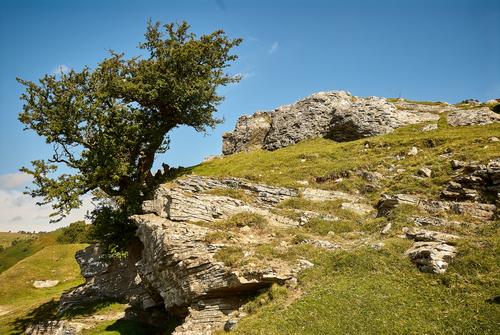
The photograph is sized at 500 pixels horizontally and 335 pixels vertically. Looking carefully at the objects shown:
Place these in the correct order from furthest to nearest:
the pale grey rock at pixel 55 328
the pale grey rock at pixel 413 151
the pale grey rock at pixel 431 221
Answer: the pale grey rock at pixel 413 151 < the pale grey rock at pixel 55 328 < the pale grey rock at pixel 431 221

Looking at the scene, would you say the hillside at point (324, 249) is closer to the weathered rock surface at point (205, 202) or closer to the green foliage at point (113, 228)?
the weathered rock surface at point (205, 202)

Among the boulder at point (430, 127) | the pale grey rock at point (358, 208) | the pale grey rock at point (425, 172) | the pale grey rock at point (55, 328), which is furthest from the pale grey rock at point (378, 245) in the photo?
the boulder at point (430, 127)

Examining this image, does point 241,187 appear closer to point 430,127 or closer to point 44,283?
point 430,127

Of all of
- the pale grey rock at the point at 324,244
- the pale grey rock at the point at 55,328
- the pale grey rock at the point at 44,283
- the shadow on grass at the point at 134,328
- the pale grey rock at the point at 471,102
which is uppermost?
the pale grey rock at the point at 471,102

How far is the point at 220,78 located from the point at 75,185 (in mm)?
22228

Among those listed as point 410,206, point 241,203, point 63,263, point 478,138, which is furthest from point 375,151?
point 63,263

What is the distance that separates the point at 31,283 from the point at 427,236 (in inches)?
2279

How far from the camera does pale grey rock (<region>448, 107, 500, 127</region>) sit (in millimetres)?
45688

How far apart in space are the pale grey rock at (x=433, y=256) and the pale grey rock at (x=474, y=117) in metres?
31.7

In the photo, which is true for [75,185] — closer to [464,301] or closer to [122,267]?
[122,267]

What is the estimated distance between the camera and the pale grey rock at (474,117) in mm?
45688

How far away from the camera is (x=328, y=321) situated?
17953mm

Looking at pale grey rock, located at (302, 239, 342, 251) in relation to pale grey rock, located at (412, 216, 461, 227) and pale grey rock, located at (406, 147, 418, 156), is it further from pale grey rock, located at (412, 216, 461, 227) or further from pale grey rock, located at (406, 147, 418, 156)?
pale grey rock, located at (406, 147, 418, 156)

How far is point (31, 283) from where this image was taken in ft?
186
